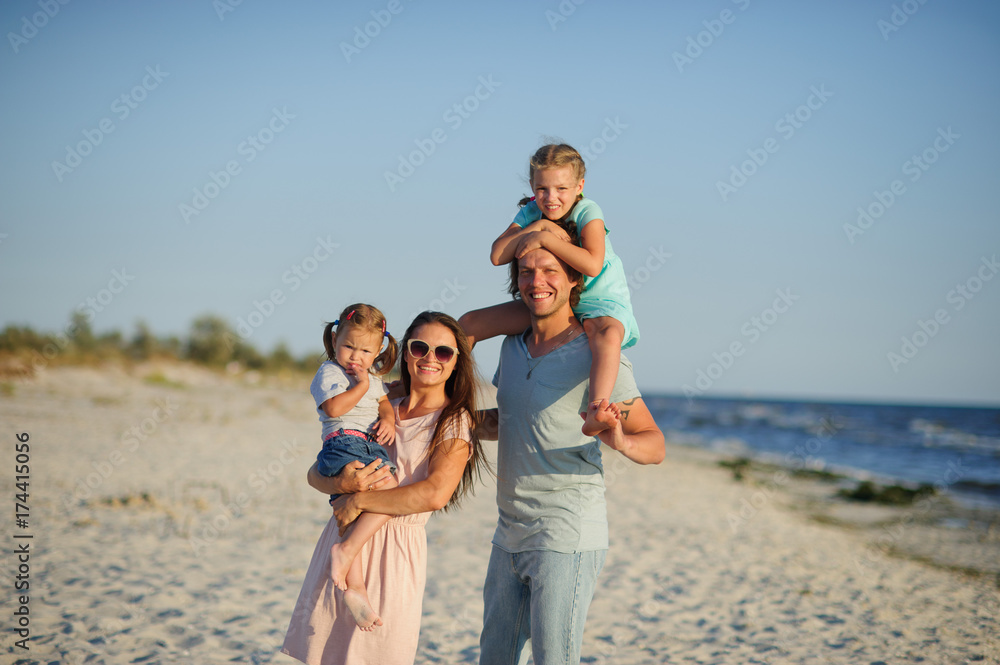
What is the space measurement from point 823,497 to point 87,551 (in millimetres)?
14351

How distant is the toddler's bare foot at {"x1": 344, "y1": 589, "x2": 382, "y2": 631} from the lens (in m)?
2.50

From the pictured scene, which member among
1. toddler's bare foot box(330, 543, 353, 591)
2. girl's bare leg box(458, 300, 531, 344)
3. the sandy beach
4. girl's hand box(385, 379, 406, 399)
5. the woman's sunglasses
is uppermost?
girl's bare leg box(458, 300, 531, 344)

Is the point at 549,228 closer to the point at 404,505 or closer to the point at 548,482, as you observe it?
the point at 548,482

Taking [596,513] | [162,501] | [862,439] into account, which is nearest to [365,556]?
[596,513]

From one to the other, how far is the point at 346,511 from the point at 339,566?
0.20 m

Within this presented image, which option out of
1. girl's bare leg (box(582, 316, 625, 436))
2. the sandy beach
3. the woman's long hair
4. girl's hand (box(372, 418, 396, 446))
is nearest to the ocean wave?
the sandy beach

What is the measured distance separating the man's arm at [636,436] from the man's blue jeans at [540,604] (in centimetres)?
48

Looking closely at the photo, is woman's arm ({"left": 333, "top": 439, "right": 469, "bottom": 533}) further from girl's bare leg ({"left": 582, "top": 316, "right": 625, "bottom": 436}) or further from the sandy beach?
the sandy beach

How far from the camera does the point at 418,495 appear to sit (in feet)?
8.44

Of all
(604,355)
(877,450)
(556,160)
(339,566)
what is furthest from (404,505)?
(877,450)

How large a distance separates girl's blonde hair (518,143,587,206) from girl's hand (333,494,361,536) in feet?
5.85

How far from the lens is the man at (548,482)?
264cm

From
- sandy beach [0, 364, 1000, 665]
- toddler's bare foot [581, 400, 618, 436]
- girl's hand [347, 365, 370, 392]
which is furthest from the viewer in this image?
sandy beach [0, 364, 1000, 665]

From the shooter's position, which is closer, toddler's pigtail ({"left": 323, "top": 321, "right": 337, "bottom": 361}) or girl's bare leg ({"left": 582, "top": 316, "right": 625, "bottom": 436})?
girl's bare leg ({"left": 582, "top": 316, "right": 625, "bottom": 436})
